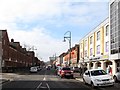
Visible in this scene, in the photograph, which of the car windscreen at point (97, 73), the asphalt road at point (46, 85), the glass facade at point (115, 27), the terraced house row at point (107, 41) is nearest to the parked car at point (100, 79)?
the car windscreen at point (97, 73)

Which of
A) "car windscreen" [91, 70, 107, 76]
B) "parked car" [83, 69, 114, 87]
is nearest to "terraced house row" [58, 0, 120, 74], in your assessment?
"car windscreen" [91, 70, 107, 76]

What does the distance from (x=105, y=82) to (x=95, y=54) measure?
44.6m

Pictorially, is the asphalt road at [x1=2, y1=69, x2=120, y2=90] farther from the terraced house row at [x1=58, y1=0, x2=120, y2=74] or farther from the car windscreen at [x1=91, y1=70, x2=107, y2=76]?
the terraced house row at [x1=58, y1=0, x2=120, y2=74]

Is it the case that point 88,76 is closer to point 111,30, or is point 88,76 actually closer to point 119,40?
point 119,40

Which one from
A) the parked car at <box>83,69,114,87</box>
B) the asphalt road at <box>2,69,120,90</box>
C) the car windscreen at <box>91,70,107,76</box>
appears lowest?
the asphalt road at <box>2,69,120,90</box>

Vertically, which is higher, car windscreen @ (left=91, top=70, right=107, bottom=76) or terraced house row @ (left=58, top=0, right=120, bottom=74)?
terraced house row @ (left=58, top=0, right=120, bottom=74)

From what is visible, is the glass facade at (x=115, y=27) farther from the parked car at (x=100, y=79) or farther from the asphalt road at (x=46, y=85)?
the parked car at (x=100, y=79)

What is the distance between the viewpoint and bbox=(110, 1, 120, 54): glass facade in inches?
1850

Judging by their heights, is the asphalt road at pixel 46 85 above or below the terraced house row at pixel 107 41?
below

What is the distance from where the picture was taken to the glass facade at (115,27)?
47.0 metres

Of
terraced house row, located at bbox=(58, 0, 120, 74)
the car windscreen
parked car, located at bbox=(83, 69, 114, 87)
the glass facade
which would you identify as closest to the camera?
parked car, located at bbox=(83, 69, 114, 87)

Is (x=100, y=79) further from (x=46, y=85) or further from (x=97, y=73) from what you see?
(x=46, y=85)

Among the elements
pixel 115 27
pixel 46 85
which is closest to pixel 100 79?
pixel 46 85

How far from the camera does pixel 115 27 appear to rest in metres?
48.9
